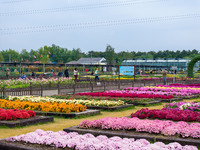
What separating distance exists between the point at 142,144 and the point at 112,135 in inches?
66.2

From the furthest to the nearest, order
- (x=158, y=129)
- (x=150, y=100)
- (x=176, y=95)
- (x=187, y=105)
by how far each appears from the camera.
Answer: (x=176, y=95)
(x=150, y=100)
(x=187, y=105)
(x=158, y=129)

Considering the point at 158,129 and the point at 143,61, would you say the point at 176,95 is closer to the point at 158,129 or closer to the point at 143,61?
the point at 158,129

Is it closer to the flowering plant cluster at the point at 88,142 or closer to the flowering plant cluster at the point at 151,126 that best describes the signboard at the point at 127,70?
the flowering plant cluster at the point at 151,126

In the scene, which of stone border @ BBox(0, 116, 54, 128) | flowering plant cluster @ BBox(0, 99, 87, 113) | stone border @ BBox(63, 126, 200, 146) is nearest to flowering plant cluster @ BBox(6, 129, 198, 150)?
stone border @ BBox(63, 126, 200, 146)

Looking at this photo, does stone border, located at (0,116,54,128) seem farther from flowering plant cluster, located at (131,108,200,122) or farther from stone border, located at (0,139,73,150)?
flowering plant cluster, located at (131,108,200,122)

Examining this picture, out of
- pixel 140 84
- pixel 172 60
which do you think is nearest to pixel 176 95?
pixel 140 84

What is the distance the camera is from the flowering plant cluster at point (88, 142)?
6.98m

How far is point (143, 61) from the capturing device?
388 feet

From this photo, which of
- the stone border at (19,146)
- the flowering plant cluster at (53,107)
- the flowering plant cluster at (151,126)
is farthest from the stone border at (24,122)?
the stone border at (19,146)

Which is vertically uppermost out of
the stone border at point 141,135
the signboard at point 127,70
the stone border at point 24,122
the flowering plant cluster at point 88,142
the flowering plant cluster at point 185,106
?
the signboard at point 127,70

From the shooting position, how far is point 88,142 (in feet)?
24.2

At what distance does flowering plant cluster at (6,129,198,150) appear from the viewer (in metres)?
6.98

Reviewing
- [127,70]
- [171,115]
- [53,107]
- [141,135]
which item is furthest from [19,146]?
[127,70]

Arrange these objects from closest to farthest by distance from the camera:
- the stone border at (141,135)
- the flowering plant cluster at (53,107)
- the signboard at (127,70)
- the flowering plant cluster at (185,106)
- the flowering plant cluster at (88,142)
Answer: the flowering plant cluster at (88,142) → the stone border at (141,135) → the flowering plant cluster at (185,106) → the flowering plant cluster at (53,107) → the signboard at (127,70)
